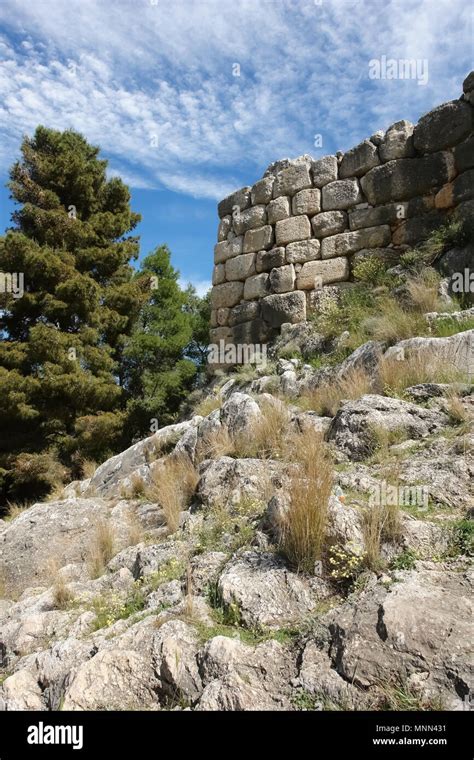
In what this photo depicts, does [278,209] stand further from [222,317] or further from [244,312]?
[222,317]

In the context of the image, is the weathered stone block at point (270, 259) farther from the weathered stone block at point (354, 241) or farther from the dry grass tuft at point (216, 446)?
the dry grass tuft at point (216, 446)

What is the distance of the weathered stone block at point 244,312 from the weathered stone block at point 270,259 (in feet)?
2.20

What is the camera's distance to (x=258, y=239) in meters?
10.1

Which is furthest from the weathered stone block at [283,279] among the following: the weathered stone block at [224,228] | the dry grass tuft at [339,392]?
the dry grass tuft at [339,392]

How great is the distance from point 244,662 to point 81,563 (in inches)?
115

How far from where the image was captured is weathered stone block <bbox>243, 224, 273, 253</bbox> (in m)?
Answer: 9.92

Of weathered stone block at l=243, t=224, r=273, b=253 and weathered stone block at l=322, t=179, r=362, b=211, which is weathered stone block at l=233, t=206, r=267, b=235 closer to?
weathered stone block at l=243, t=224, r=273, b=253

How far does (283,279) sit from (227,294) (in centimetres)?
146

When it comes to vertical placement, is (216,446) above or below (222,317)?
below

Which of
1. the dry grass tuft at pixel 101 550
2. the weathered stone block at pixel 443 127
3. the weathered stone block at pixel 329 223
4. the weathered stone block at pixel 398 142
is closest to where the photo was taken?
the dry grass tuft at pixel 101 550

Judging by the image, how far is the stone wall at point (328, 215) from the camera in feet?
26.6

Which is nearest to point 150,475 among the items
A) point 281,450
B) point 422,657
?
point 281,450

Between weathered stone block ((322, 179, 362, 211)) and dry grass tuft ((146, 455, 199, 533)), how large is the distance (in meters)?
5.49
